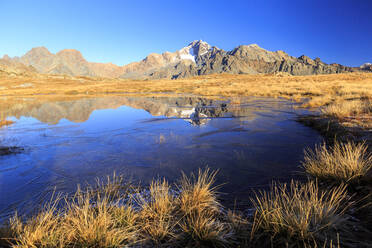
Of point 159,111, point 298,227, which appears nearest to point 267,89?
point 159,111

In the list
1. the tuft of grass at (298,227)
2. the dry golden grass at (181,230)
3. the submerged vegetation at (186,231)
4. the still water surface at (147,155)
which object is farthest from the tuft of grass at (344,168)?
the tuft of grass at (298,227)

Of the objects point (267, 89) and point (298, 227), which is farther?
point (267, 89)

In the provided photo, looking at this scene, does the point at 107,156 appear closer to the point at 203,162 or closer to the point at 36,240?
the point at 203,162

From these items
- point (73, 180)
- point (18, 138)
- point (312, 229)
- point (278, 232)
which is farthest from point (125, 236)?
point (18, 138)

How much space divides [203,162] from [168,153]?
65.6 inches

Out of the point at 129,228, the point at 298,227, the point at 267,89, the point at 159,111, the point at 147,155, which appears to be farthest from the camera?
the point at 267,89

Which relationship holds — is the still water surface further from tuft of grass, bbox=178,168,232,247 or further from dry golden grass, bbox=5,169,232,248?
dry golden grass, bbox=5,169,232,248

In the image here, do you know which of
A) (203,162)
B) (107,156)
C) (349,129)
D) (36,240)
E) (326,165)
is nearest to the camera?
(36,240)

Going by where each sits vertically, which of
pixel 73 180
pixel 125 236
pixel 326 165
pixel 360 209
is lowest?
pixel 73 180

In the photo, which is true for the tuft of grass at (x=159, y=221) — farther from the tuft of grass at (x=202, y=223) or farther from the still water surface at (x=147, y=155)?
the still water surface at (x=147, y=155)

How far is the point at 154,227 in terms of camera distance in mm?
3291

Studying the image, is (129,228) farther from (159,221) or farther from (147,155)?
(147,155)

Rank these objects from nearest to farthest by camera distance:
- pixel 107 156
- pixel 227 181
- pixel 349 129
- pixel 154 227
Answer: pixel 154 227 → pixel 227 181 → pixel 107 156 → pixel 349 129

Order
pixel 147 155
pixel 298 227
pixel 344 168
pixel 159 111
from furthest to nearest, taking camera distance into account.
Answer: pixel 159 111 → pixel 147 155 → pixel 344 168 → pixel 298 227
